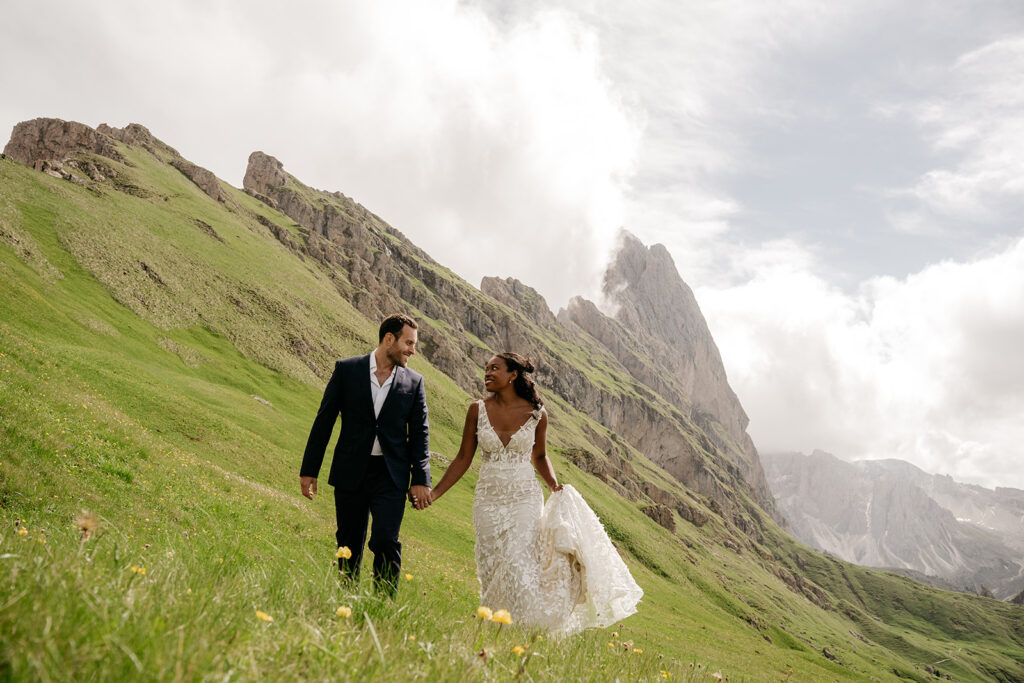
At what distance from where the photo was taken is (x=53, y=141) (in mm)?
108125

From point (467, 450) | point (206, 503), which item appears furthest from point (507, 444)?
point (206, 503)

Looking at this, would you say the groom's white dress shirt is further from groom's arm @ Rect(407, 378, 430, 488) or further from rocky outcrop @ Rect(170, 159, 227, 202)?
rocky outcrop @ Rect(170, 159, 227, 202)

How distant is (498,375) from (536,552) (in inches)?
110

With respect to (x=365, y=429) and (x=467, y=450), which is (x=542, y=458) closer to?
(x=467, y=450)

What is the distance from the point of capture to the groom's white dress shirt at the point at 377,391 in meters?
7.96

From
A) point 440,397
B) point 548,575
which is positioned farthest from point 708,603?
point 548,575

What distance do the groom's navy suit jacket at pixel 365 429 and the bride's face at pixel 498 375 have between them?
1174 millimetres

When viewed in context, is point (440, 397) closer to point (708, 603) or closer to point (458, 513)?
point (458, 513)

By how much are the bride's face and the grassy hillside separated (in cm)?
335

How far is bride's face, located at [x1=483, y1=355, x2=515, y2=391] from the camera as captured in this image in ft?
30.1

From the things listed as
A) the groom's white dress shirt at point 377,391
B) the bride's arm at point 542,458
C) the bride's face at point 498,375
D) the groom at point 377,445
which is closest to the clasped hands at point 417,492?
the groom at point 377,445

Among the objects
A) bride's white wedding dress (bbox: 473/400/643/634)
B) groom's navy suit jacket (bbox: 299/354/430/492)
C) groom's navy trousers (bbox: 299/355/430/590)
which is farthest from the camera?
bride's white wedding dress (bbox: 473/400/643/634)

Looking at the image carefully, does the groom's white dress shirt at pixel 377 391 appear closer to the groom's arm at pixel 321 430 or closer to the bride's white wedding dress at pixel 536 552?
the groom's arm at pixel 321 430

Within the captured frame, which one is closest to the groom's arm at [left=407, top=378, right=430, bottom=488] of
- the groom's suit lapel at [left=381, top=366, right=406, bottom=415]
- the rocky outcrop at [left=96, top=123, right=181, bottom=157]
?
the groom's suit lapel at [left=381, top=366, right=406, bottom=415]
